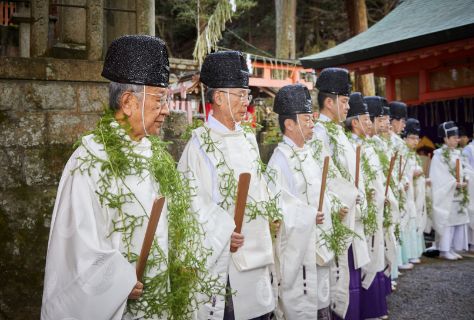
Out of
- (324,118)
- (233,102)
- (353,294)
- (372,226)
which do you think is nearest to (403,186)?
(372,226)

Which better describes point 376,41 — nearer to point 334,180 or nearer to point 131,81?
point 334,180

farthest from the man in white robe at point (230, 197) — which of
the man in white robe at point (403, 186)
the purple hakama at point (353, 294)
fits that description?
the man in white robe at point (403, 186)

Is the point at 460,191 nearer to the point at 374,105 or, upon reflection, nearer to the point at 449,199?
the point at 449,199

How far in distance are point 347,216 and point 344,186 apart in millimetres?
320

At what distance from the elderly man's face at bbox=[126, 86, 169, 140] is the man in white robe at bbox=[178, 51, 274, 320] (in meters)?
0.65

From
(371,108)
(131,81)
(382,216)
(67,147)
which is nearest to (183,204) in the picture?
(131,81)

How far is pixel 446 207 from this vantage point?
888cm

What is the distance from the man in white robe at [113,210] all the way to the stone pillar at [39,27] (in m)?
1.79

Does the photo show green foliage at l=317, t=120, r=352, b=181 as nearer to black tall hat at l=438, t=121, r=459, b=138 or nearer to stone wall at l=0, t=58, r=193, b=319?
stone wall at l=0, t=58, r=193, b=319

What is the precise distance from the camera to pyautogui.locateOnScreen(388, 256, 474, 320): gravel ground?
5.47m

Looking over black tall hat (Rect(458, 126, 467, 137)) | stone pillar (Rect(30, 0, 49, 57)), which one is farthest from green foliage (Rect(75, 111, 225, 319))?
black tall hat (Rect(458, 126, 467, 137))

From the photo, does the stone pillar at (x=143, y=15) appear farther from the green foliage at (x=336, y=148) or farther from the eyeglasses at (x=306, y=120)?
the green foliage at (x=336, y=148)

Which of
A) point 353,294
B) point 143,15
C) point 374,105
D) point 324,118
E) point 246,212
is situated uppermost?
point 143,15

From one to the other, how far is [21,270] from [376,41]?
330 inches
